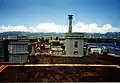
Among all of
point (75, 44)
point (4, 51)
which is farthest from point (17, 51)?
point (75, 44)

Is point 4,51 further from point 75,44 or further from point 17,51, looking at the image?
point 75,44

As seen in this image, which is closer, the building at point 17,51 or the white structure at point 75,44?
the building at point 17,51

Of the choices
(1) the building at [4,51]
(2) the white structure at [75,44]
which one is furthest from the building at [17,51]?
(2) the white structure at [75,44]

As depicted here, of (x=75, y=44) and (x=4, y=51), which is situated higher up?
(x=75, y=44)

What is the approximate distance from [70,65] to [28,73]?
1823 mm

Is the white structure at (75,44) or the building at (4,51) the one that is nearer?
the building at (4,51)

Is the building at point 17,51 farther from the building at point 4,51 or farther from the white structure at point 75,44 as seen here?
the white structure at point 75,44

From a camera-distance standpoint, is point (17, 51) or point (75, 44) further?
point (75, 44)

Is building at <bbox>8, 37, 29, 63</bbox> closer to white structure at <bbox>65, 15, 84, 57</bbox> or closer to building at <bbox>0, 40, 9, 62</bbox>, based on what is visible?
building at <bbox>0, 40, 9, 62</bbox>

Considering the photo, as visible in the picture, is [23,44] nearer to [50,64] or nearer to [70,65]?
[50,64]

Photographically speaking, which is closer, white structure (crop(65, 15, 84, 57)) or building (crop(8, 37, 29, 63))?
building (crop(8, 37, 29, 63))

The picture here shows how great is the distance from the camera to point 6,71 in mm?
5500

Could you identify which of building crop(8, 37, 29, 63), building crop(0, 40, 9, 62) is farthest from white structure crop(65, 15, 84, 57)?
building crop(0, 40, 9, 62)

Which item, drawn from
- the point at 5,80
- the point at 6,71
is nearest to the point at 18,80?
the point at 5,80
